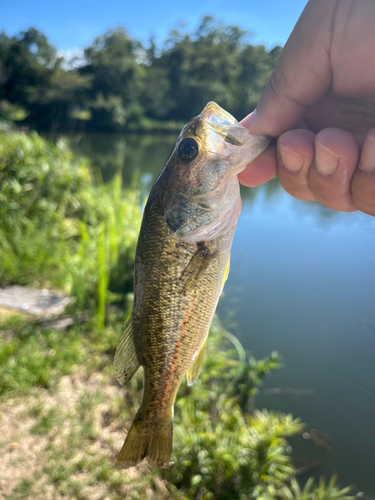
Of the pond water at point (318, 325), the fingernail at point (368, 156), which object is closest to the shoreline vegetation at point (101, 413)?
the pond water at point (318, 325)

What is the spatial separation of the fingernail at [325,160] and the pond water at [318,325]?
137 inches

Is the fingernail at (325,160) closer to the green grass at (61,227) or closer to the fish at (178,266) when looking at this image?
the fish at (178,266)

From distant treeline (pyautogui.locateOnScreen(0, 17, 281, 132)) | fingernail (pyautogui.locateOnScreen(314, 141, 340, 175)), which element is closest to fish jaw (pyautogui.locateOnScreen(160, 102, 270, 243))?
fingernail (pyautogui.locateOnScreen(314, 141, 340, 175))

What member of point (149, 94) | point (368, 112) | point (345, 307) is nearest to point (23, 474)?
point (368, 112)

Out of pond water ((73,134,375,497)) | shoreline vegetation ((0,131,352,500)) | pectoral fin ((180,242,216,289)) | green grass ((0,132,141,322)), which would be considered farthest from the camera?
green grass ((0,132,141,322))

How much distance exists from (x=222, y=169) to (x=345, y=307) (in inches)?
211

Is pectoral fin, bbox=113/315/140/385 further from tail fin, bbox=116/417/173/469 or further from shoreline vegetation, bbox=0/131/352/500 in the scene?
shoreline vegetation, bbox=0/131/352/500

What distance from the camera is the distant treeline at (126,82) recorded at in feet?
113

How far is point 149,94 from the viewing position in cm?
4722

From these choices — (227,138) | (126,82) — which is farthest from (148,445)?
(126,82)

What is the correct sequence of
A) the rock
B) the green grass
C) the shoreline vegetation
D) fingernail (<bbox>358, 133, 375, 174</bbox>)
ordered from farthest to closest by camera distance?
1. the green grass
2. the rock
3. the shoreline vegetation
4. fingernail (<bbox>358, 133, 375, 174</bbox>)

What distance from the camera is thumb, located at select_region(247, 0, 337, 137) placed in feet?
5.18

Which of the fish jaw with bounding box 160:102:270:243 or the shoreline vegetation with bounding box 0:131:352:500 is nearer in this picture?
the fish jaw with bounding box 160:102:270:243

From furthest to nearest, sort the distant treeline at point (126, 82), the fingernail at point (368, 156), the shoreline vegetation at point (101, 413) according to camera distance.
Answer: the distant treeline at point (126, 82), the shoreline vegetation at point (101, 413), the fingernail at point (368, 156)
